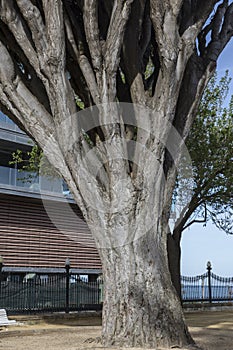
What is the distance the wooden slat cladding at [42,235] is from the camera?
27.8 m

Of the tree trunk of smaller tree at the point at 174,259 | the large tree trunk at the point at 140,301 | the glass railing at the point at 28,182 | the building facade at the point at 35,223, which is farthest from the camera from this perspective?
the building facade at the point at 35,223

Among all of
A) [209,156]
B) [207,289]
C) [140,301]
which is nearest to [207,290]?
[207,289]

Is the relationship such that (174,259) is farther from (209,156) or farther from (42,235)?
(42,235)

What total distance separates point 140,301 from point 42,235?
21964 mm

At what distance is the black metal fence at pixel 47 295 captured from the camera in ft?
59.5

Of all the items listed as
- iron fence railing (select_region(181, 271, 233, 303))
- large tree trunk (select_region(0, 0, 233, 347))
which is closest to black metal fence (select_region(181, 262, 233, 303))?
iron fence railing (select_region(181, 271, 233, 303))

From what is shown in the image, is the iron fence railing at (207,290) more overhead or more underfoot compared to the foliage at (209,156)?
more underfoot

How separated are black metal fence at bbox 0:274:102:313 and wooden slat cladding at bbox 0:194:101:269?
321 inches

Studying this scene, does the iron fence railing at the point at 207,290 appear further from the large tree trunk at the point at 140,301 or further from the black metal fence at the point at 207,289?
the large tree trunk at the point at 140,301

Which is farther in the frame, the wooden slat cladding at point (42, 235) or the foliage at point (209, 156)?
the wooden slat cladding at point (42, 235)

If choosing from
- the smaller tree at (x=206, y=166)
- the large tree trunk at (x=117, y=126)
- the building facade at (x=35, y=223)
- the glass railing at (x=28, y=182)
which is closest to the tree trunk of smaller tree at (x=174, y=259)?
the smaller tree at (x=206, y=166)

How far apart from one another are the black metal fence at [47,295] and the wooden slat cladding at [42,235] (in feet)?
26.8

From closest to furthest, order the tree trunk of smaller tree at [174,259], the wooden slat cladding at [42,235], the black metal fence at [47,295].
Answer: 1. the black metal fence at [47,295]
2. the tree trunk of smaller tree at [174,259]
3. the wooden slat cladding at [42,235]

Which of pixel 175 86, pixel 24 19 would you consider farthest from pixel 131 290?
pixel 24 19
